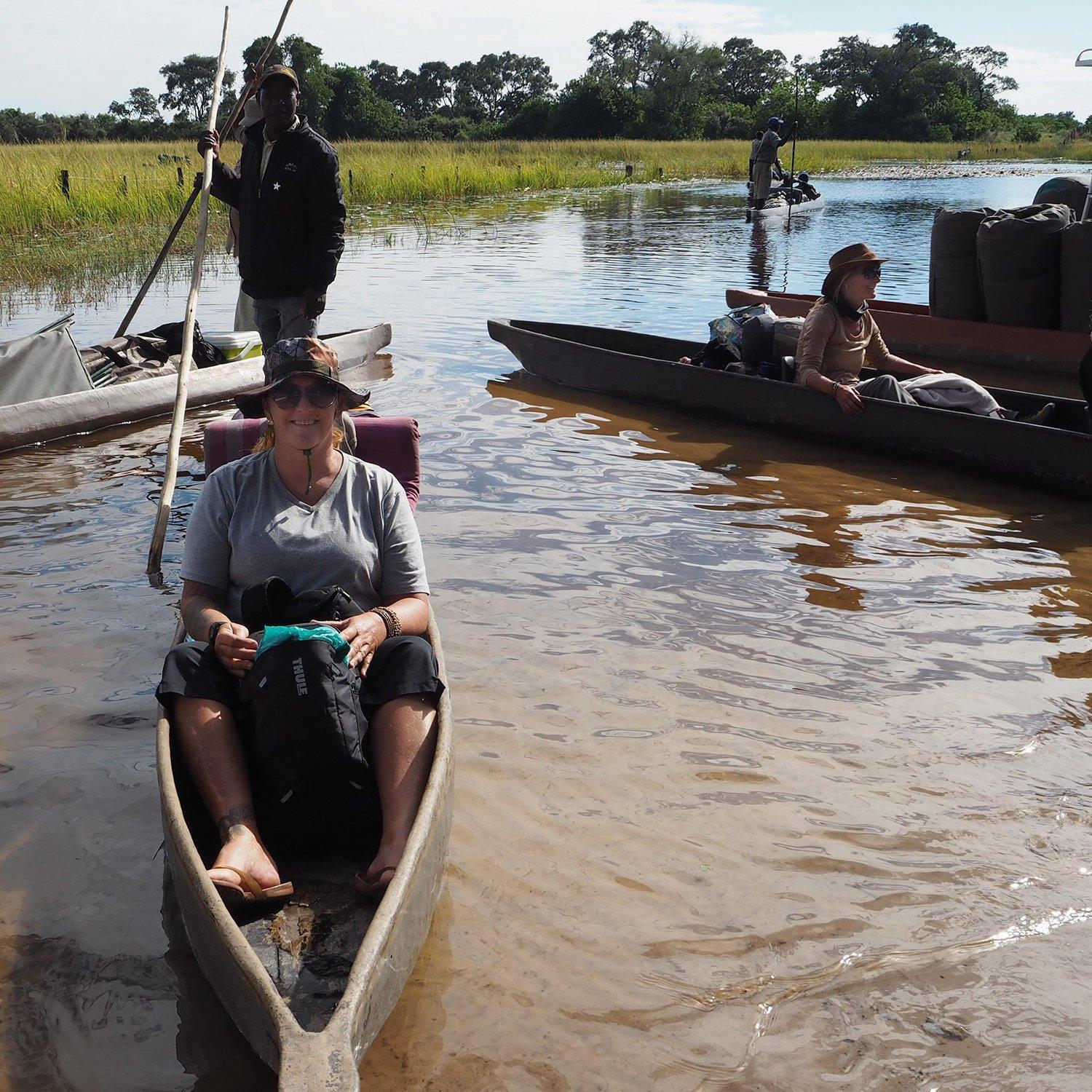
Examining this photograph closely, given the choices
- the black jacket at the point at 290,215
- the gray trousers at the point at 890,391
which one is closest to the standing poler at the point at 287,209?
the black jacket at the point at 290,215

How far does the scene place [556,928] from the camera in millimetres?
2887

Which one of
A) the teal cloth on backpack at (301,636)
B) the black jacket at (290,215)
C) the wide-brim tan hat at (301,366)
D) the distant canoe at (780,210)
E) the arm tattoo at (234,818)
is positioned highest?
the distant canoe at (780,210)

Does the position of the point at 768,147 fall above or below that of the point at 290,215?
above

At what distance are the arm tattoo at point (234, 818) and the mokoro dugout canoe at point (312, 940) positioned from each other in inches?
4.3

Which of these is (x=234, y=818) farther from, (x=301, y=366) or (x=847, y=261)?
(x=847, y=261)

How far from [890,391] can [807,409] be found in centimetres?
61

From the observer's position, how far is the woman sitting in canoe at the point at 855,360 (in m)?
6.91

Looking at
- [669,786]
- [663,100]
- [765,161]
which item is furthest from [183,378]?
[663,100]

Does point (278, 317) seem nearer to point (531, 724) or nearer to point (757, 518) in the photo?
point (757, 518)

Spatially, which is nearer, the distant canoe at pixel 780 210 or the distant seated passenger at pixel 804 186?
the distant canoe at pixel 780 210

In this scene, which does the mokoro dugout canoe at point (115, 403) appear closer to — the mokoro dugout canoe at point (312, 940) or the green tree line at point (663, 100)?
the mokoro dugout canoe at point (312, 940)

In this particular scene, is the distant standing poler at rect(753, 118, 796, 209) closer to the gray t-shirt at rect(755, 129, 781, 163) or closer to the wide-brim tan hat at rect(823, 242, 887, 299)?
the gray t-shirt at rect(755, 129, 781, 163)

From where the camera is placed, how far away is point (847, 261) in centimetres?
681

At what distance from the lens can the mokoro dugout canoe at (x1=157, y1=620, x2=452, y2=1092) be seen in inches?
79.8
